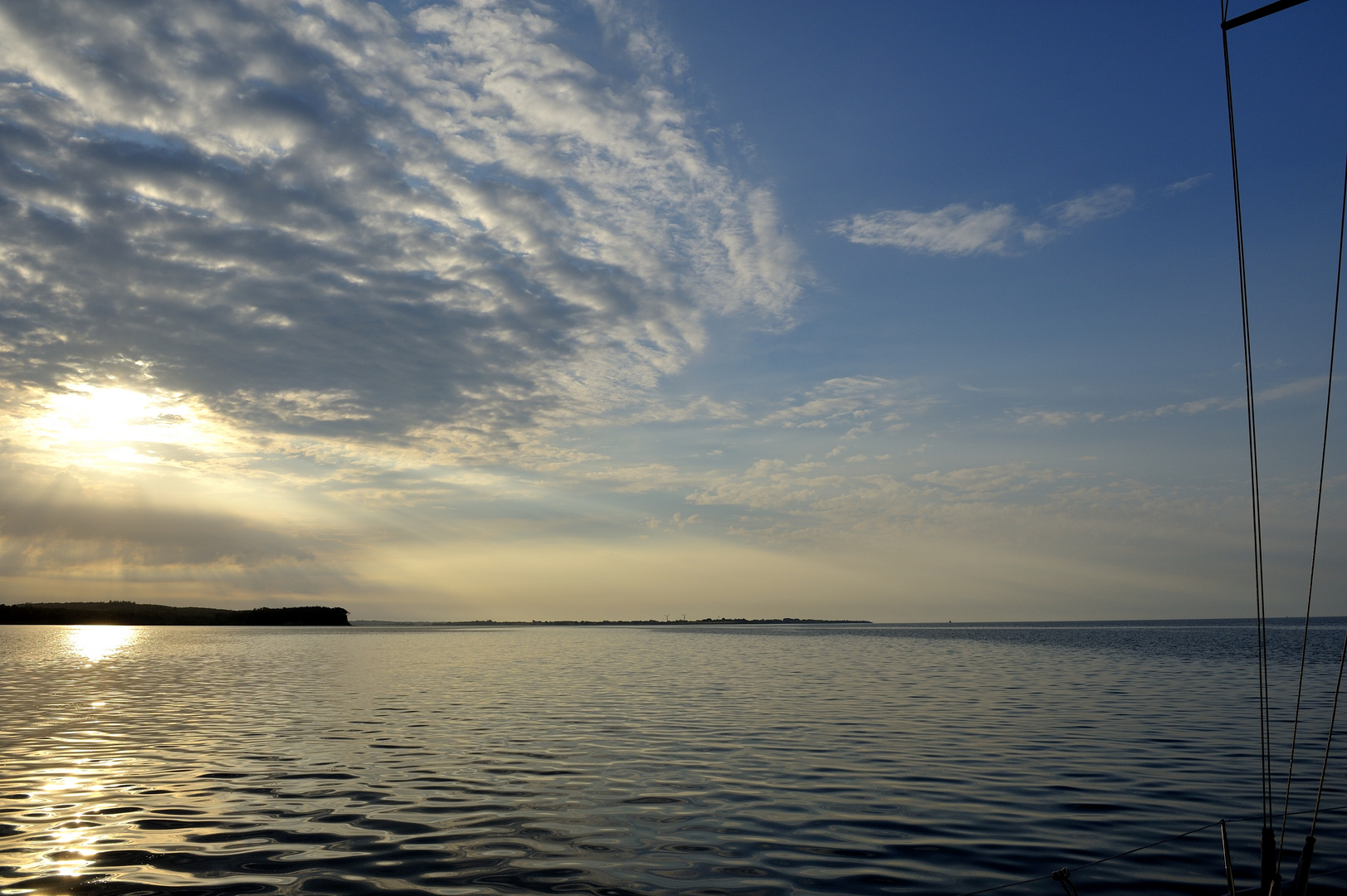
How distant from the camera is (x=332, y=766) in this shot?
21094 millimetres

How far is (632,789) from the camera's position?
1847cm

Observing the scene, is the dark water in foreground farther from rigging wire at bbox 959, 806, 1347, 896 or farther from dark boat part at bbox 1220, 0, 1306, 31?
dark boat part at bbox 1220, 0, 1306, 31

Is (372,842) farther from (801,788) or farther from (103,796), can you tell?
(801,788)

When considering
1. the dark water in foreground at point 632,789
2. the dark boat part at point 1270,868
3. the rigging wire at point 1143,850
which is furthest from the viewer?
the dark water in foreground at point 632,789

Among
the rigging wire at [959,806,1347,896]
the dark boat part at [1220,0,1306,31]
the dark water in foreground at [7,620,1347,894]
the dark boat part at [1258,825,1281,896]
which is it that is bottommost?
the dark water in foreground at [7,620,1347,894]

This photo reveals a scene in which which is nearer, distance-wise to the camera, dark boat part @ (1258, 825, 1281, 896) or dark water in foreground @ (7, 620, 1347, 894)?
dark boat part @ (1258, 825, 1281, 896)

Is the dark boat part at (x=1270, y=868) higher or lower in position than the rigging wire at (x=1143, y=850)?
higher

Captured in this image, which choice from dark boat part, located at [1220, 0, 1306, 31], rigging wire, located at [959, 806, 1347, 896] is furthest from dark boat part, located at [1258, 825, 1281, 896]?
dark boat part, located at [1220, 0, 1306, 31]

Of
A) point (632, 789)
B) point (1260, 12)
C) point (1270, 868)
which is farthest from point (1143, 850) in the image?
point (1260, 12)

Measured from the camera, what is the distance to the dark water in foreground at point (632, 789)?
12.5 metres

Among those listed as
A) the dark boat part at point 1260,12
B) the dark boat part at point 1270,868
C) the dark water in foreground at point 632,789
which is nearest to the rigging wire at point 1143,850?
the dark water in foreground at point 632,789

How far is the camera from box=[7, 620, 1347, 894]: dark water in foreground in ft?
41.1

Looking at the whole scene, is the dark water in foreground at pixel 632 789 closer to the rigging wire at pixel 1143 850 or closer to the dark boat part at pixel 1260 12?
the rigging wire at pixel 1143 850

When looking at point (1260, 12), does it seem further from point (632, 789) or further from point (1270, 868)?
point (632, 789)
